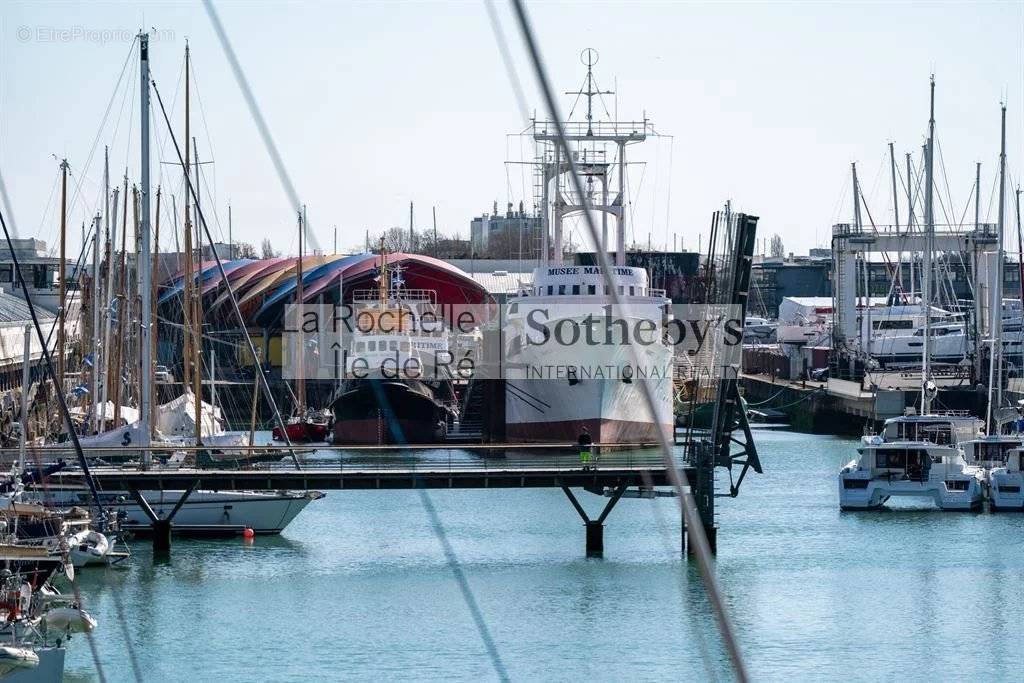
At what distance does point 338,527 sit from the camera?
31.6 metres

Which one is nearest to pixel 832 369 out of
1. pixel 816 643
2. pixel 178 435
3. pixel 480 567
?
pixel 178 435

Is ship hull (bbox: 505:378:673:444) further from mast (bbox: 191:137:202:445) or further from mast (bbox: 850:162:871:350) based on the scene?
mast (bbox: 850:162:871:350)

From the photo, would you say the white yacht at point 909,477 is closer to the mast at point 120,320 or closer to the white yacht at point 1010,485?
the white yacht at point 1010,485

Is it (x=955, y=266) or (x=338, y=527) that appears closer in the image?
(x=338, y=527)

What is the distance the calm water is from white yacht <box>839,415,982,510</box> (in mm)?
510

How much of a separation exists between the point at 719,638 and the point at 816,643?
1.47 metres

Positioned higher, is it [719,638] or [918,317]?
[918,317]

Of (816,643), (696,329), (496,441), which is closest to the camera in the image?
(816,643)

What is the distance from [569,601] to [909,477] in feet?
42.0

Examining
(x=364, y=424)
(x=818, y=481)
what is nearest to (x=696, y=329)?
(x=364, y=424)

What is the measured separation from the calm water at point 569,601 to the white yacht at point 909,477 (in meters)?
0.51

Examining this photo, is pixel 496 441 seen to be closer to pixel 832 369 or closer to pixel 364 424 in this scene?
pixel 364 424

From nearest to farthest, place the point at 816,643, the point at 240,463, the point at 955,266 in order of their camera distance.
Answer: the point at 816,643, the point at 240,463, the point at 955,266

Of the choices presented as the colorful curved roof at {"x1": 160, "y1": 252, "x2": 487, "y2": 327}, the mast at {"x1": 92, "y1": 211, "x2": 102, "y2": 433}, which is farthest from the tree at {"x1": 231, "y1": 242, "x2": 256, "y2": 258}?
the mast at {"x1": 92, "y1": 211, "x2": 102, "y2": 433}
